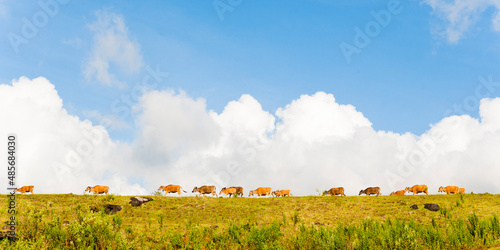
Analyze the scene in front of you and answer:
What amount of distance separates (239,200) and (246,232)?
1007 centimetres

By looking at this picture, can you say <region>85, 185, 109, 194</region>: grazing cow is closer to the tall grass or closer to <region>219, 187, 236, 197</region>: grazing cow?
the tall grass

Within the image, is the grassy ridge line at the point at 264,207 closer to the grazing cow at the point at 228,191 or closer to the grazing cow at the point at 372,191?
the grazing cow at the point at 228,191

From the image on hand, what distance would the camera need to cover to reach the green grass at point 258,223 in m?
22.2

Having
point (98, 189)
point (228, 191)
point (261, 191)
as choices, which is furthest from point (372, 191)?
point (98, 189)

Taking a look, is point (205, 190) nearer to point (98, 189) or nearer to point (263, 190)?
point (263, 190)

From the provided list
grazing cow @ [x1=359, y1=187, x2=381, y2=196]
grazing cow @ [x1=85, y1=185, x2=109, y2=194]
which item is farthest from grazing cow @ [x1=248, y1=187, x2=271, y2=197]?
grazing cow @ [x1=85, y1=185, x2=109, y2=194]

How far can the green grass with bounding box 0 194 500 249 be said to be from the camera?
72.8 ft

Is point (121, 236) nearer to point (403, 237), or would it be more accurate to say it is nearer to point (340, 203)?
point (403, 237)

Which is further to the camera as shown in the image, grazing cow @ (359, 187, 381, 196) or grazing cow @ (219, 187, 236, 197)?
grazing cow @ (359, 187, 381, 196)

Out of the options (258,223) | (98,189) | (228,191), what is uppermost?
(98,189)

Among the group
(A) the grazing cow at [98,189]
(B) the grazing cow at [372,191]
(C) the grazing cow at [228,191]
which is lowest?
(B) the grazing cow at [372,191]

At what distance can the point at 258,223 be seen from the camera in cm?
2856

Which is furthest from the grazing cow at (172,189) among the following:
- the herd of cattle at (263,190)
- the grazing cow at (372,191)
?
the grazing cow at (372,191)

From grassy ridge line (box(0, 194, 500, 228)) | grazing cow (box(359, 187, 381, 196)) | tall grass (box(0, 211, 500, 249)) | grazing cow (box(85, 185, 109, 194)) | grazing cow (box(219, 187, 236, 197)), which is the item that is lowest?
tall grass (box(0, 211, 500, 249))
